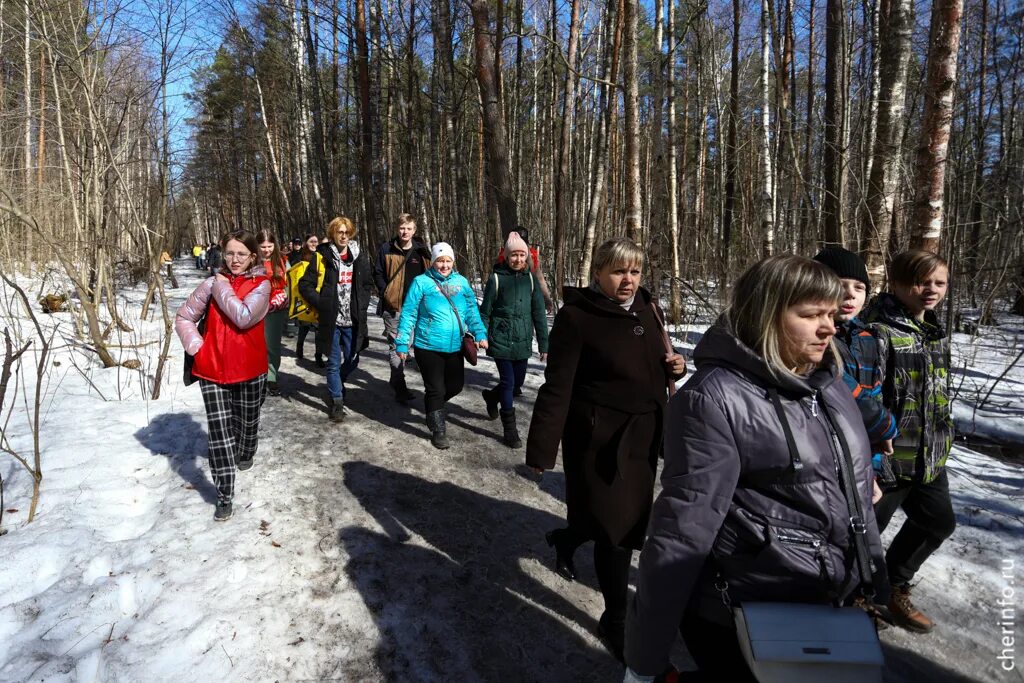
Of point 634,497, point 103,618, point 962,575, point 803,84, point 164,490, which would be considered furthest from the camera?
point 803,84

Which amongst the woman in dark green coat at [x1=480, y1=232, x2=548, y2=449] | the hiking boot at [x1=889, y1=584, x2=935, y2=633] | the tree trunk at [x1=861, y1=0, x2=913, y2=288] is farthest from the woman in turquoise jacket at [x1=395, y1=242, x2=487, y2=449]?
the tree trunk at [x1=861, y1=0, x2=913, y2=288]

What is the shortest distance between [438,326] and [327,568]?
7.92 ft

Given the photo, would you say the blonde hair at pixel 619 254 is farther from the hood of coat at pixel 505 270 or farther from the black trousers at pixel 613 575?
the hood of coat at pixel 505 270

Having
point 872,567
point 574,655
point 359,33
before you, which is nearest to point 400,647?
point 574,655

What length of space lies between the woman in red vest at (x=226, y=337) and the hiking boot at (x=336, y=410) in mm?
2029

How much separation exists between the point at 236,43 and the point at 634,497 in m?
24.1

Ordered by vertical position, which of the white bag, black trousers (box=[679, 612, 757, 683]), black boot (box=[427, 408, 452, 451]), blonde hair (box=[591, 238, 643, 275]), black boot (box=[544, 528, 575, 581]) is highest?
blonde hair (box=[591, 238, 643, 275])

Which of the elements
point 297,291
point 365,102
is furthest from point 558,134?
point 297,291

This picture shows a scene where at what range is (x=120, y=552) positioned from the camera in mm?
3490

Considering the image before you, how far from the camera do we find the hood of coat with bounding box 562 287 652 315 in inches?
109

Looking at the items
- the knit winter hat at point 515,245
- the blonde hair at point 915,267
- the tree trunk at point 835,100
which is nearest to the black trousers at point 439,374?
the knit winter hat at point 515,245

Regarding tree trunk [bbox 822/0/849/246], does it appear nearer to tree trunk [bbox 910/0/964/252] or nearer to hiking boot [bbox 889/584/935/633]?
tree trunk [bbox 910/0/964/252]

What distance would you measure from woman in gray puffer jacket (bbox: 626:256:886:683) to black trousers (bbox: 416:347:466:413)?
385cm

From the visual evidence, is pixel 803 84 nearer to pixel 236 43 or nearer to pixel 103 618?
pixel 236 43
